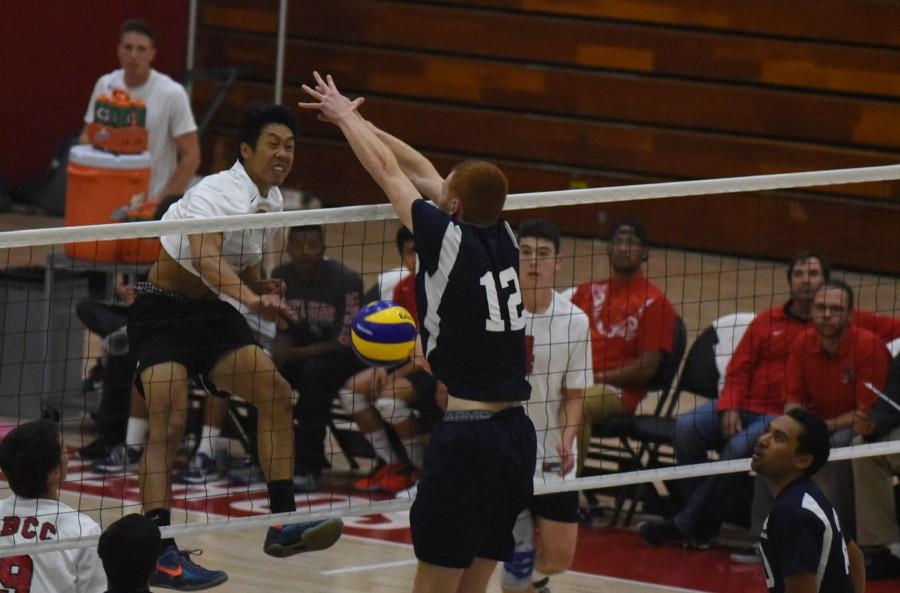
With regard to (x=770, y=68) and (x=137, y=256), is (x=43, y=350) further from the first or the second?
(x=770, y=68)

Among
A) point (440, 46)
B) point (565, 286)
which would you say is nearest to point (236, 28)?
point (440, 46)

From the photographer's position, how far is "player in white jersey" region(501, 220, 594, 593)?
709cm

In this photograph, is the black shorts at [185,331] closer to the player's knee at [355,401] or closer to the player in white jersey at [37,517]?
the player in white jersey at [37,517]

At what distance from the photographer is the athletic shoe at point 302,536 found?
635 cm

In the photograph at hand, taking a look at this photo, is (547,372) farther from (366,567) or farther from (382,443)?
(382,443)

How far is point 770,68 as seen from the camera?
46.2ft

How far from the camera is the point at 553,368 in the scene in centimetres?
730

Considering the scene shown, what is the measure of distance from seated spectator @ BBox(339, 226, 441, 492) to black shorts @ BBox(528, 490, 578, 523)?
208 cm

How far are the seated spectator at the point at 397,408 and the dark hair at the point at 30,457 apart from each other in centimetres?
359

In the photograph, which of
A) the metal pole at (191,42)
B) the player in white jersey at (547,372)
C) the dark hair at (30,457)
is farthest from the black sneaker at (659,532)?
the metal pole at (191,42)

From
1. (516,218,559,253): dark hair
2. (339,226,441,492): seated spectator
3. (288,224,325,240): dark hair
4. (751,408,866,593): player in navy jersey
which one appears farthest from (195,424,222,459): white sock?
(751,408,866,593): player in navy jersey

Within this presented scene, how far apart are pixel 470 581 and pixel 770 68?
9162 millimetres

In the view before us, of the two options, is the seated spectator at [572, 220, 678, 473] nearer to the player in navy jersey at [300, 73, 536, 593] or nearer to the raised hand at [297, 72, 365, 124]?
the player in navy jersey at [300, 73, 536, 593]

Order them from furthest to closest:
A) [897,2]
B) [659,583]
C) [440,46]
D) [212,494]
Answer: [440,46] < [897,2] < [212,494] < [659,583]
